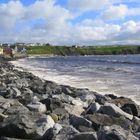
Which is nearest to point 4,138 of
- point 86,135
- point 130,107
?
point 86,135

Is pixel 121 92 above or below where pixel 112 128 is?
below

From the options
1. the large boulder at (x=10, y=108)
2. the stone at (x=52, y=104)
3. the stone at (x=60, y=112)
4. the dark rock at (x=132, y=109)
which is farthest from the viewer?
the dark rock at (x=132, y=109)

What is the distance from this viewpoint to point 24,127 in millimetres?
8227

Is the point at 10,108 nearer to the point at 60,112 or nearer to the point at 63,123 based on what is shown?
the point at 60,112

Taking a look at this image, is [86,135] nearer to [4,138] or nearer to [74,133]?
[74,133]

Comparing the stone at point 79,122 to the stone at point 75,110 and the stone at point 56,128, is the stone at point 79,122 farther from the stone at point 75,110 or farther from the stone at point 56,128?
the stone at point 75,110

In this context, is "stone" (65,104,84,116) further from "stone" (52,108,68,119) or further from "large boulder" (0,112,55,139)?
"large boulder" (0,112,55,139)

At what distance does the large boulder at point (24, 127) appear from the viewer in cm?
814

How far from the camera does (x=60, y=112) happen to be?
10.7 m

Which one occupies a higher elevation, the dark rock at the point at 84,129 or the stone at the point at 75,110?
the dark rock at the point at 84,129

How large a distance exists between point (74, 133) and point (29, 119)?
121 centimetres

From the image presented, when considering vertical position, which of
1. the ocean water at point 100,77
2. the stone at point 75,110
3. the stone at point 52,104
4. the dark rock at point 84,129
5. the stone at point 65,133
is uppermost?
the stone at point 65,133

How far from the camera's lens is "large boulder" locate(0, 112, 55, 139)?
320 inches

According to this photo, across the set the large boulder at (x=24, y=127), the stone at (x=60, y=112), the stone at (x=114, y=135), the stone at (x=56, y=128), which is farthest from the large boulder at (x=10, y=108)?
the stone at (x=114, y=135)
